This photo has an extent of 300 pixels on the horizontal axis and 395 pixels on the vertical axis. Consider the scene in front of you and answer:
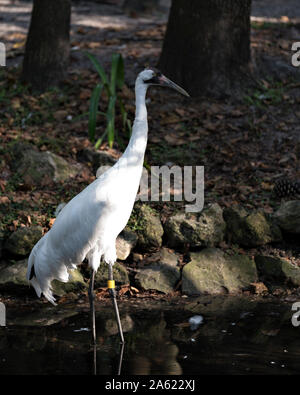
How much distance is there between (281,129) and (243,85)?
3.39ft

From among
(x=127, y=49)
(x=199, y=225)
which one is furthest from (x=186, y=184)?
(x=127, y=49)

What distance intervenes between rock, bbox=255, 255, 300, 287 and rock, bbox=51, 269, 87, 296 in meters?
1.96

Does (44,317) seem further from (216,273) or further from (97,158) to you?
(97,158)

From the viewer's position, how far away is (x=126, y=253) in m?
7.15

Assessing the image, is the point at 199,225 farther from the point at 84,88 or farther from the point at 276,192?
the point at 84,88

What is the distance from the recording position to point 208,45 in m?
9.46

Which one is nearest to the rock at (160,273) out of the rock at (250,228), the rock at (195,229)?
the rock at (195,229)

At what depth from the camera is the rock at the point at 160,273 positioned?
22.8ft

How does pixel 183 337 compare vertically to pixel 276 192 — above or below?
below

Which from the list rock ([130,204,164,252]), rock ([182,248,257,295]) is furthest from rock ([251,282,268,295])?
rock ([130,204,164,252])

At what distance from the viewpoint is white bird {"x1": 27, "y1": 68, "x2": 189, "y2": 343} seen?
5723mm

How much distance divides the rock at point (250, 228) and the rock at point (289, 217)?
0.25 feet

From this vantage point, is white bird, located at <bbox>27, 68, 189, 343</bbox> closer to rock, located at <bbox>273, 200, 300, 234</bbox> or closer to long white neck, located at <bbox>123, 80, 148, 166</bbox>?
long white neck, located at <bbox>123, 80, 148, 166</bbox>

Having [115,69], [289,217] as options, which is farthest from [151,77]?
[115,69]
